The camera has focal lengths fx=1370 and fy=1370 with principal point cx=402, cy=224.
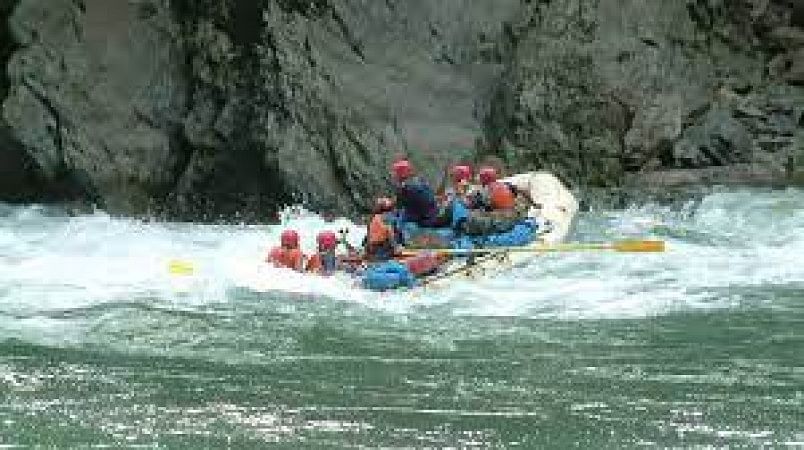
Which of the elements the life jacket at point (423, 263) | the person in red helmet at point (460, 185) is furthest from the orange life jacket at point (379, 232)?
the person in red helmet at point (460, 185)

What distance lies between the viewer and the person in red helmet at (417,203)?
14398mm

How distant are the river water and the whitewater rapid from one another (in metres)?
0.05

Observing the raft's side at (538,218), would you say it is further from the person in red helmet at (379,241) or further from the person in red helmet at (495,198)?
the person in red helmet at (379,241)

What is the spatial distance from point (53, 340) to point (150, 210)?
8995mm

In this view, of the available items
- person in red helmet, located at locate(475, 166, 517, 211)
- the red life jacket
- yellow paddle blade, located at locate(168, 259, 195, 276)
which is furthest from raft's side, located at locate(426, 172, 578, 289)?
yellow paddle blade, located at locate(168, 259, 195, 276)

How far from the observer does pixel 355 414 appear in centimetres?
857

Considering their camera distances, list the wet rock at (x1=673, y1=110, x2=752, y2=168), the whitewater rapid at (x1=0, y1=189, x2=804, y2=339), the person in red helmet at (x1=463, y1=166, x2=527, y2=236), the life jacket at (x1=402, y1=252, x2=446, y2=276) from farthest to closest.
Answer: the wet rock at (x1=673, y1=110, x2=752, y2=168), the person in red helmet at (x1=463, y1=166, x2=527, y2=236), the life jacket at (x1=402, y1=252, x2=446, y2=276), the whitewater rapid at (x1=0, y1=189, x2=804, y2=339)

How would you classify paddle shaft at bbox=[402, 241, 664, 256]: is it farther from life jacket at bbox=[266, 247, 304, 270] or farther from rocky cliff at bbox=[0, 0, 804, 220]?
rocky cliff at bbox=[0, 0, 804, 220]

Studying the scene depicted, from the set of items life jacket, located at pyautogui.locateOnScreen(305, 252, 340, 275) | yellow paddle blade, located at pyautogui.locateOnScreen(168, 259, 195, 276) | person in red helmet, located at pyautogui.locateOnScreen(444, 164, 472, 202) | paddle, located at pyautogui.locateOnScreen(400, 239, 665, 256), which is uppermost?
person in red helmet, located at pyautogui.locateOnScreen(444, 164, 472, 202)

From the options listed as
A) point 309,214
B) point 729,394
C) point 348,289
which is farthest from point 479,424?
point 309,214

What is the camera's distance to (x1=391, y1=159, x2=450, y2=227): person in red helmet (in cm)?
1440

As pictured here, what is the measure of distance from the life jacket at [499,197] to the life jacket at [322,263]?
2026 mm

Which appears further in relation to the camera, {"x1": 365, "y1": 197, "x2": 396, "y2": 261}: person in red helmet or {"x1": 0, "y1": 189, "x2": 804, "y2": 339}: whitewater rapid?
{"x1": 365, "y1": 197, "x2": 396, "y2": 261}: person in red helmet

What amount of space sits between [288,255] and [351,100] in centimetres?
530
